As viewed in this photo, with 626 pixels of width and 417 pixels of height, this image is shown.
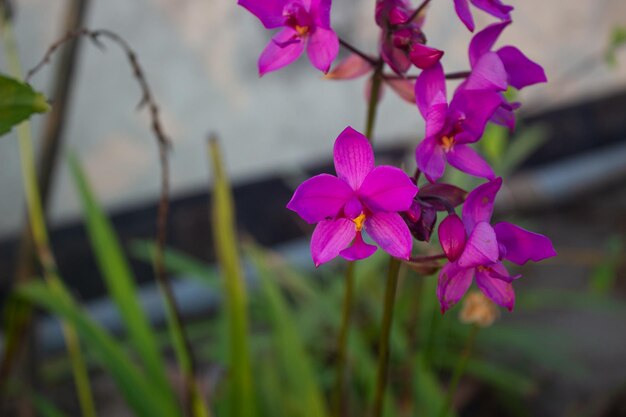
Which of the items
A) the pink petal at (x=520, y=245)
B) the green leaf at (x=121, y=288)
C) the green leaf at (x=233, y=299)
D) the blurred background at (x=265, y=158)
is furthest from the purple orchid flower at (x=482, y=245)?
the blurred background at (x=265, y=158)

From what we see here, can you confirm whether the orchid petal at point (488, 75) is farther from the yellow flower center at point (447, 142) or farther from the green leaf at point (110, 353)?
the green leaf at point (110, 353)

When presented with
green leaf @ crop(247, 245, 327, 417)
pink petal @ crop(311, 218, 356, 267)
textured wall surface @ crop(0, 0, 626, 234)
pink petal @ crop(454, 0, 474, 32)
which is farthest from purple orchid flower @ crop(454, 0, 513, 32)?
textured wall surface @ crop(0, 0, 626, 234)

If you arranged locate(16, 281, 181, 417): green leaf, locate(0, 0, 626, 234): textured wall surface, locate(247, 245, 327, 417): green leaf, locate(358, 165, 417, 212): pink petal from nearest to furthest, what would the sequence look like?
locate(358, 165, 417, 212): pink petal
locate(16, 281, 181, 417): green leaf
locate(247, 245, 327, 417): green leaf
locate(0, 0, 626, 234): textured wall surface

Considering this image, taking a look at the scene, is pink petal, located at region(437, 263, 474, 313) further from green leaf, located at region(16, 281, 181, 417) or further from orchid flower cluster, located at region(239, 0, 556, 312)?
green leaf, located at region(16, 281, 181, 417)

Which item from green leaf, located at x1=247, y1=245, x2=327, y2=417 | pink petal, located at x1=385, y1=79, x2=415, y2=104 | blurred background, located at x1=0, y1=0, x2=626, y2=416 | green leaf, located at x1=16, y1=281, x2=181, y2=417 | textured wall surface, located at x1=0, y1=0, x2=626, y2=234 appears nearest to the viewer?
pink petal, located at x1=385, y1=79, x2=415, y2=104

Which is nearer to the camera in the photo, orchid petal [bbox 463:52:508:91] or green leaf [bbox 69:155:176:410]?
orchid petal [bbox 463:52:508:91]

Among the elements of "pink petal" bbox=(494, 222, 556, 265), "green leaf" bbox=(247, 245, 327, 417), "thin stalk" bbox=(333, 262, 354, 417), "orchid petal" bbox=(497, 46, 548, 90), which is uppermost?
"orchid petal" bbox=(497, 46, 548, 90)
